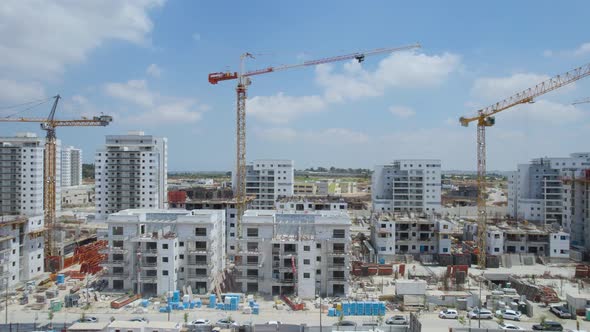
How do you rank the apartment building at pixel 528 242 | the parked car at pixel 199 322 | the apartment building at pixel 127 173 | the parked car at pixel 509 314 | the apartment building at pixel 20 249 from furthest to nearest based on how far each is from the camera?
the apartment building at pixel 127 173, the apartment building at pixel 528 242, the apartment building at pixel 20 249, the parked car at pixel 509 314, the parked car at pixel 199 322

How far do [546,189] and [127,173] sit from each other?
40752 millimetres

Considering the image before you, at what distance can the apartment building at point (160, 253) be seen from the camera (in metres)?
26.7

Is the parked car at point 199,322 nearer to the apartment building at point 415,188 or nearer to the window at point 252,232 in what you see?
the window at point 252,232

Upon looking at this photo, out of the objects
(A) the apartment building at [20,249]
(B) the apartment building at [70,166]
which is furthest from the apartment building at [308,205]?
(B) the apartment building at [70,166]

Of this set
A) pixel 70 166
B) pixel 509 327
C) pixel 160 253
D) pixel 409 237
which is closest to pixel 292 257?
pixel 160 253

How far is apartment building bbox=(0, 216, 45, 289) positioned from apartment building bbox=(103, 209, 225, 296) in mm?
6153

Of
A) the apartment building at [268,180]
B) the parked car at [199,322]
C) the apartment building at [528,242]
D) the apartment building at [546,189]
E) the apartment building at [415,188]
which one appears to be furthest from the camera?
the apartment building at [268,180]

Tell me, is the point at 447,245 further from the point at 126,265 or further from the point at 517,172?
the point at 126,265

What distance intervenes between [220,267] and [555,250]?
26.1 m

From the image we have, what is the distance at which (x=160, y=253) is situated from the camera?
87.5ft

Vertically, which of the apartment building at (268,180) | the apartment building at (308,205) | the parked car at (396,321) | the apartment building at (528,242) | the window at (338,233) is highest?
the apartment building at (268,180)

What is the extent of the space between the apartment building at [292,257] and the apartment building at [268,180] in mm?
22171

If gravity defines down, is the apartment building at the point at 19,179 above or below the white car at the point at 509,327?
above

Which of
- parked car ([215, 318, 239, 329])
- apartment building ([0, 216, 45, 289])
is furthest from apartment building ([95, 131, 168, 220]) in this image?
parked car ([215, 318, 239, 329])
